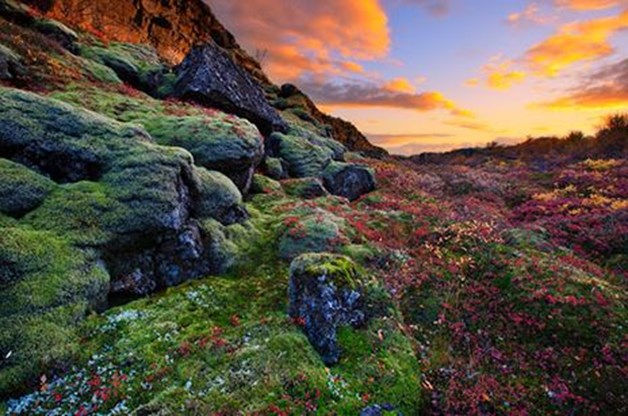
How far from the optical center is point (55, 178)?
45.2 feet

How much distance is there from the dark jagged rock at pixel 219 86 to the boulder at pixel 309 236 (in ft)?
49.9

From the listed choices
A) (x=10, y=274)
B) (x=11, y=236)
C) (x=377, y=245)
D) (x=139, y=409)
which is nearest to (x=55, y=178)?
(x=11, y=236)

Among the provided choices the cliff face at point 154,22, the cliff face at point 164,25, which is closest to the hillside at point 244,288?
the cliff face at point 154,22

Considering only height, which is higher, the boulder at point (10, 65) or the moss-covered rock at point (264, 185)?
the boulder at point (10, 65)

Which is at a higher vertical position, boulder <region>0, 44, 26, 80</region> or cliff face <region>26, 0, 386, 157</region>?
cliff face <region>26, 0, 386, 157</region>

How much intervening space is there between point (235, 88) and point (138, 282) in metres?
22.5

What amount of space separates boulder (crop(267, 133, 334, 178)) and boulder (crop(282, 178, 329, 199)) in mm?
3101

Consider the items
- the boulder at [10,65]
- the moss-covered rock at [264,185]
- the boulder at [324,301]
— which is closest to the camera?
the boulder at [324,301]

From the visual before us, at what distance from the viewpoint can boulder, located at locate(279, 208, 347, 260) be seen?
1642 cm

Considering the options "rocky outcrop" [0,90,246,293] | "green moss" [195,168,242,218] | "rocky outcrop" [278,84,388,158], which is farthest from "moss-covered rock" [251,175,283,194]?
"rocky outcrop" [278,84,388,158]

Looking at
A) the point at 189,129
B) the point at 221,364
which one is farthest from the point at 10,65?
the point at 221,364

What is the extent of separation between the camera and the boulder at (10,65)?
67.0 feet

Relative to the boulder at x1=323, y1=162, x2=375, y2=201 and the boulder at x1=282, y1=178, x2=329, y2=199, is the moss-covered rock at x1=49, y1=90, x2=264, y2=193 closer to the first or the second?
the boulder at x1=282, y1=178, x2=329, y2=199

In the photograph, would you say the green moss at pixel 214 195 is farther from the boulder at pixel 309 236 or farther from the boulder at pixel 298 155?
the boulder at pixel 298 155
